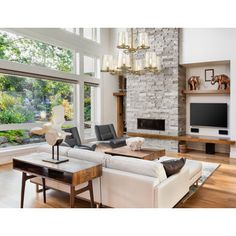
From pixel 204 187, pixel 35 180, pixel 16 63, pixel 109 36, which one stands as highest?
pixel 109 36

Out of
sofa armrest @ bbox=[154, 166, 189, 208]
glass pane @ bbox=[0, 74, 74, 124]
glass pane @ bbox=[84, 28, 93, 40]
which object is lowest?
sofa armrest @ bbox=[154, 166, 189, 208]

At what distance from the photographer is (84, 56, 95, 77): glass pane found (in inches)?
316

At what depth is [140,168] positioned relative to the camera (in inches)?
100

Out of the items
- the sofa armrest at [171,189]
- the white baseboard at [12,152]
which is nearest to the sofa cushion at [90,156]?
the sofa armrest at [171,189]

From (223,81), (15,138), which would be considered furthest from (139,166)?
(223,81)

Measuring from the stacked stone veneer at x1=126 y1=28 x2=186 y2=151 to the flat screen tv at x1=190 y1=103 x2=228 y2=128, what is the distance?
0.31m

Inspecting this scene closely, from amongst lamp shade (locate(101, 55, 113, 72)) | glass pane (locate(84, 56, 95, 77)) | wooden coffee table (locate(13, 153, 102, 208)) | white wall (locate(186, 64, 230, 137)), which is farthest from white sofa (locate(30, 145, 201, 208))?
glass pane (locate(84, 56, 95, 77))

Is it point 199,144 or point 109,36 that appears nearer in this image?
point 199,144

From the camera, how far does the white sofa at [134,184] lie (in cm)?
238

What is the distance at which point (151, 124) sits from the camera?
24.5ft

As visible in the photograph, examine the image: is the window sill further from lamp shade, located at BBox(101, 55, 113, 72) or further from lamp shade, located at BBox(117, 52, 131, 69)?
lamp shade, located at BBox(117, 52, 131, 69)

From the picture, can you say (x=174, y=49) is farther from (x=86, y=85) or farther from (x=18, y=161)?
(x=18, y=161)
